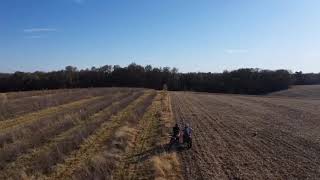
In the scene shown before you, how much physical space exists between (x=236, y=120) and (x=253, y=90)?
99.1 metres

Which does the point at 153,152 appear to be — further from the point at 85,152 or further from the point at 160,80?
the point at 160,80

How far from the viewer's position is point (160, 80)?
150000 millimetres

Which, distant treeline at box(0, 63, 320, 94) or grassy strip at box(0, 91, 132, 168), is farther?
distant treeline at box(0, 63, 320, 94)

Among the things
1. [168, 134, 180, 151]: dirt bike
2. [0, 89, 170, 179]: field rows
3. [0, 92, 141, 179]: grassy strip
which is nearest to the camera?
[0, 92, 141, 179]: grassy strip

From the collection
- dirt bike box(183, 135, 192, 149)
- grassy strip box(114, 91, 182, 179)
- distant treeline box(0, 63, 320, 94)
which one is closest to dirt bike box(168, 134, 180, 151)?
grassy strip box(114, 91, 182, 179)

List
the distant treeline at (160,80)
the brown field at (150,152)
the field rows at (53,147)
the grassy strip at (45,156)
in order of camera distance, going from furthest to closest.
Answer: the distant treeline at (160,80) → the brown field at (150,152) → the field rows at (53,147) → the grassy strip at (45,156)

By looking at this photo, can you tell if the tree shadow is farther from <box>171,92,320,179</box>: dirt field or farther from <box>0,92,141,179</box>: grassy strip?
<box>0,92,141,179</box>: grassy strip

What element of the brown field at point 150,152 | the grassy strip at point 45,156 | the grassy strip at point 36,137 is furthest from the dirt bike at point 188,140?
the grassy strip at point 36,137

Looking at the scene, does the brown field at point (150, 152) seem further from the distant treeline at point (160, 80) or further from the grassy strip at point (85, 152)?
the distant treeline at point (160, 80)

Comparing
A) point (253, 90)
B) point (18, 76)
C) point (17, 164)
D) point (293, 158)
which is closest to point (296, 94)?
point (253, 90)

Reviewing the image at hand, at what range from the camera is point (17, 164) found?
57.9ft

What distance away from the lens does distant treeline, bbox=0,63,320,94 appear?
132 meters

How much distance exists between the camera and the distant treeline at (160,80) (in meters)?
132

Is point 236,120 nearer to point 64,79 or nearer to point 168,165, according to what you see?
point 168,165
